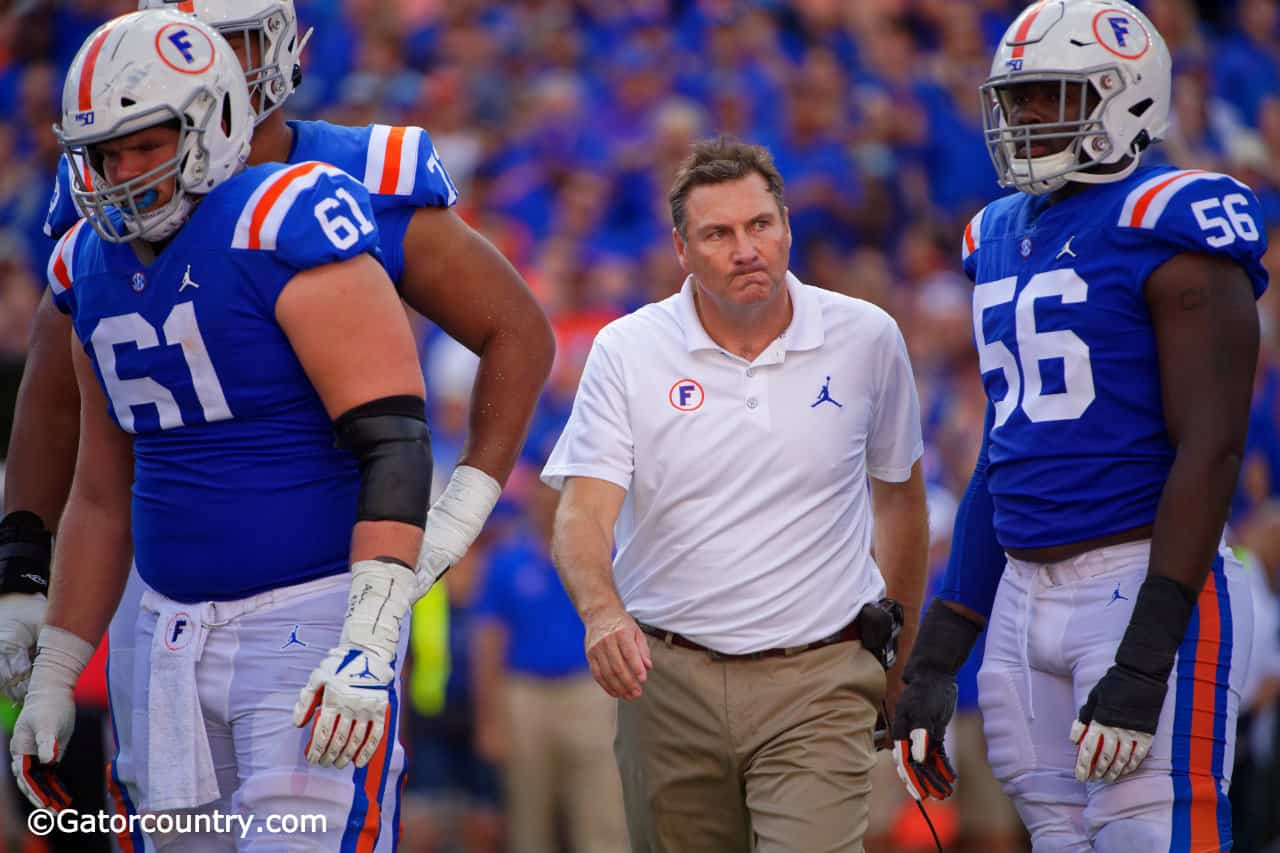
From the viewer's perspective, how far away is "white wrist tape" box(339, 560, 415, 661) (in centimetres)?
332

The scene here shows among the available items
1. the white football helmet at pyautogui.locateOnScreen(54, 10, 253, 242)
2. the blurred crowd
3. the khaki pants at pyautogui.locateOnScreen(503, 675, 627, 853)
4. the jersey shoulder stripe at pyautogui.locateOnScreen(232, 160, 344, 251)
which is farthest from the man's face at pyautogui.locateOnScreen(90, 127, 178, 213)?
the khaki pants at pyautogui.locateOnScreen(503, 675, 627, 853)

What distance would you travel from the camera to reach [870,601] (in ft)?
13.9

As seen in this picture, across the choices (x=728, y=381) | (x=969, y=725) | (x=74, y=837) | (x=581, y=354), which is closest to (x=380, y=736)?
(x=728, y=381)

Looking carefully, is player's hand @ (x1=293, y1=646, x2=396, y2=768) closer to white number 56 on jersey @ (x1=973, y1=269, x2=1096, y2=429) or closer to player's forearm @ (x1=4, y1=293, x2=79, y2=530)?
player's forearm @ (x1=4, y1=293, x2=79, y2=530)

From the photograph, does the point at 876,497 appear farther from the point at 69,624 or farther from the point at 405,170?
the point at 69,624

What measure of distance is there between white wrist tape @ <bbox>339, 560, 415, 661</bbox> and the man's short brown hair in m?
1.32

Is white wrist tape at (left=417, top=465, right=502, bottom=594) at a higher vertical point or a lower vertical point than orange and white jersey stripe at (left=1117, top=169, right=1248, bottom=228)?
lower

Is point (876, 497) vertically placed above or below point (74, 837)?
above

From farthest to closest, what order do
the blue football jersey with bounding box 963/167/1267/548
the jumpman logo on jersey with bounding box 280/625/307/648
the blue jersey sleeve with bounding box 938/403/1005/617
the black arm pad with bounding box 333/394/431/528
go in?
the blue jersey sleeve with bounding box 938/403/1005/617, the blue football jersey with bounding box 963/167/1267/548, the jumpman logo on jersey with bounding box 280/625/307/648, the black arm pad with bounding box 333/394/431/528

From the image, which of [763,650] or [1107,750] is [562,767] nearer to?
[763,650]

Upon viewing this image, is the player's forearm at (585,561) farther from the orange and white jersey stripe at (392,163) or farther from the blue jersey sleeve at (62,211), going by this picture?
the blue jersey sleeve at (62,211)

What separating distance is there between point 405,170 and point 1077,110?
4.95ft

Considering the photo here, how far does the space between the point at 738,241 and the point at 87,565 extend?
1.65 meters

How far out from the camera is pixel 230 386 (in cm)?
350
